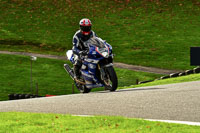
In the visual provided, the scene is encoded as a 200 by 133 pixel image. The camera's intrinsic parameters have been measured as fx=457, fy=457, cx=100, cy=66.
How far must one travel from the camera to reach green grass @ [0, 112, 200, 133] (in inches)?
336

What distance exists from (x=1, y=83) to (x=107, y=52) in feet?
78.2

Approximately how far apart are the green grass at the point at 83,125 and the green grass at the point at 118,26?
35.7 metres

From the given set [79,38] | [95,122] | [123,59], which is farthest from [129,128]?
[123,59]

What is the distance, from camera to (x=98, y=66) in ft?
53.5

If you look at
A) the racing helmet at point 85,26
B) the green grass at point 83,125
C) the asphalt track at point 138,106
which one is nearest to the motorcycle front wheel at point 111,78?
the asphalt track at point 138,106

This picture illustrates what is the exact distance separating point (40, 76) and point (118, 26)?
27.1 m

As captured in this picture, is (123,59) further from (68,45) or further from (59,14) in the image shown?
(59,14)

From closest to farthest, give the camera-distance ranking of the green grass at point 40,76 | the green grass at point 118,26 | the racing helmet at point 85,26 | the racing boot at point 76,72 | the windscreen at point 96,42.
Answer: the windscreen at point 96,42, the racing helmet at point 85,26, the racing boot at point 76,72, the green grass at point 40,76, the green grass at point 118,26

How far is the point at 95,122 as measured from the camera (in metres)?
9.41

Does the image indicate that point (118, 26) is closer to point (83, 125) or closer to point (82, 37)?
point (82, 37)

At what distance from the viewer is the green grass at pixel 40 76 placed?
35709 millimetres

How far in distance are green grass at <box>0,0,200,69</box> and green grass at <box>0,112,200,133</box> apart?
1407 inches

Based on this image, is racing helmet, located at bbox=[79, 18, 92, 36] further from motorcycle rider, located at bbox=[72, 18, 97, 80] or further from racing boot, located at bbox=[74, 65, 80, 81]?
racing boot, located at bbox=[74, 65, 80, 81]

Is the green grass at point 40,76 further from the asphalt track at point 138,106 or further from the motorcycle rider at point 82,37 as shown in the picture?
the asphalt track at point 138,106
